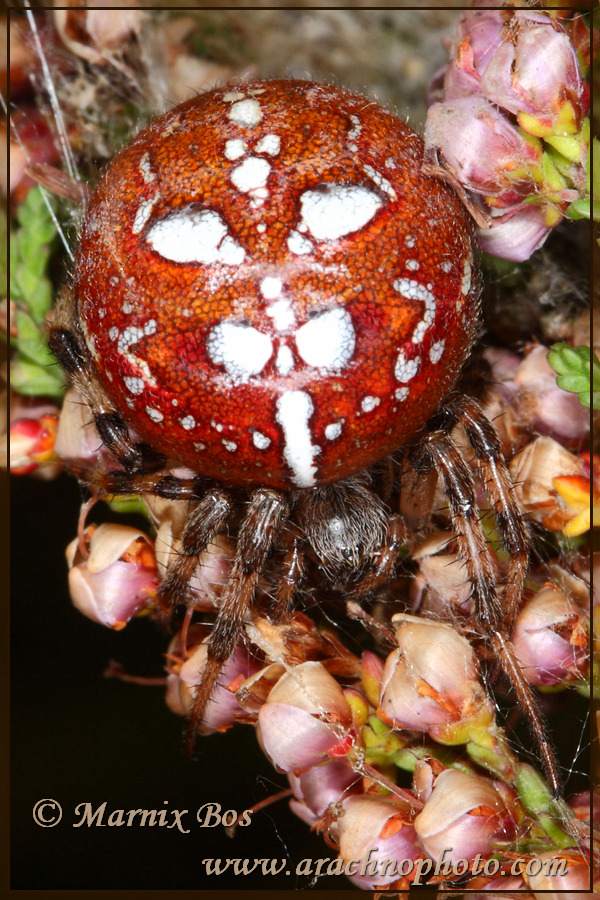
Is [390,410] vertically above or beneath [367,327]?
beneath

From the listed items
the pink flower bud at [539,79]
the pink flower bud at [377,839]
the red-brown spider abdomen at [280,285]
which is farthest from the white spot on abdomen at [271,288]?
the pink flower bud at [377,839]

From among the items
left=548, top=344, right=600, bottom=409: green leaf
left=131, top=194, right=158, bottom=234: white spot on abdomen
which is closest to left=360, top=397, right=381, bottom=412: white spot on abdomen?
left=548, top=344, right=600, bottom=409: green leaf

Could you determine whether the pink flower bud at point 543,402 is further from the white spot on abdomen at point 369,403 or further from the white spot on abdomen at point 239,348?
the white spot on abdomen at point 239,348

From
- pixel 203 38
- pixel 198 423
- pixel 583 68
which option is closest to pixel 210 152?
pixel 198 423

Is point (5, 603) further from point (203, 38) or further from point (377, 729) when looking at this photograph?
point (203, 38)

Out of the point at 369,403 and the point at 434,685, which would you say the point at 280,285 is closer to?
the point at 369,403

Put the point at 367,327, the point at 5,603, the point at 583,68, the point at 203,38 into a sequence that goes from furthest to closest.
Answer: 1. the point at 203,38
2. the point at 5,603
3. the point at 583,68
4. the point at 367,327

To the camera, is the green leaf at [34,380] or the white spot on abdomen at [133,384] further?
the green leaf at [34,380]
